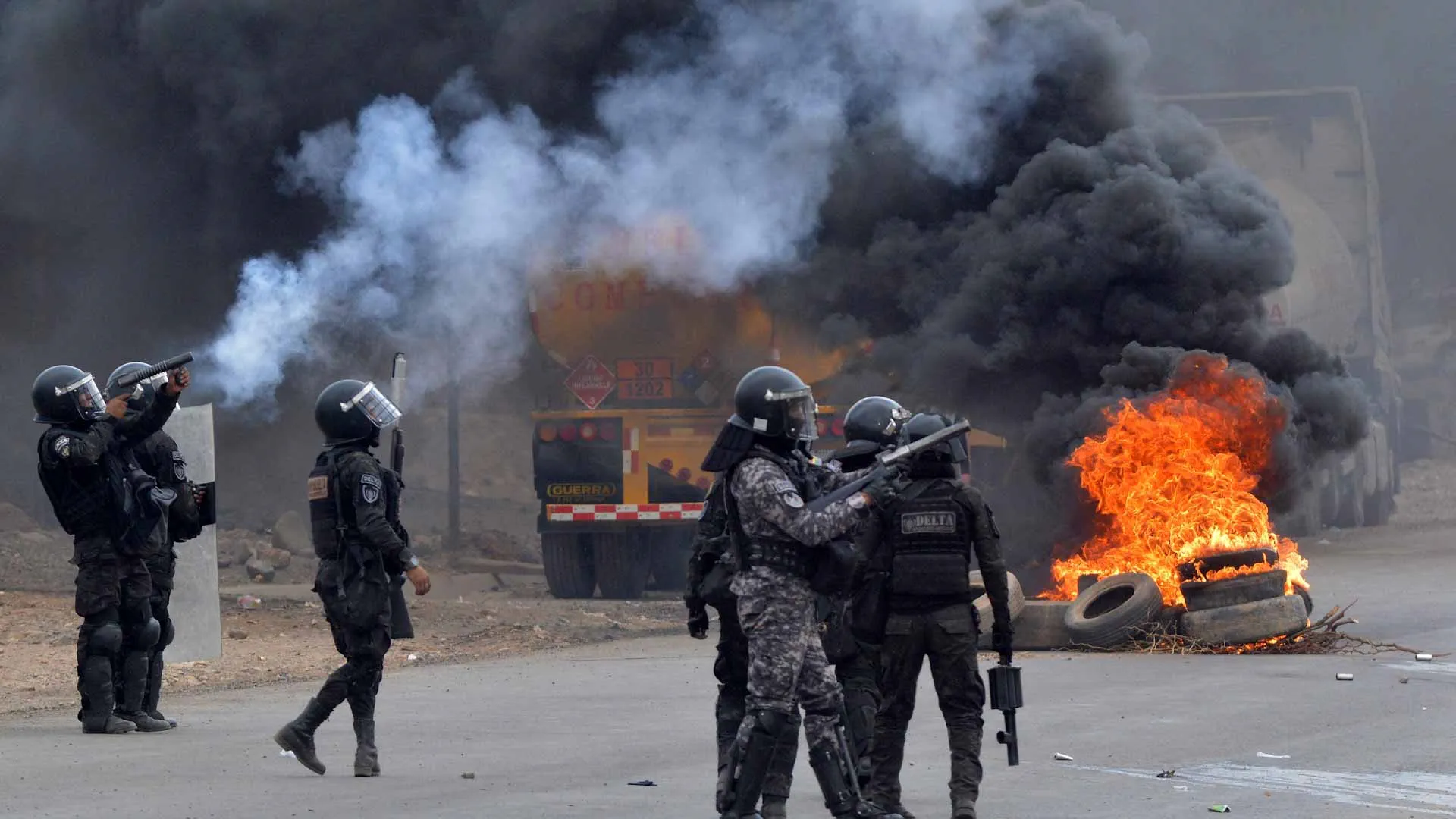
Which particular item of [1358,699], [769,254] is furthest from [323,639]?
[1358,699]

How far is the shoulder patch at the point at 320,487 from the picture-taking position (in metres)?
7.48

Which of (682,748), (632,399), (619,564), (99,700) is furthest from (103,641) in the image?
(619,564)

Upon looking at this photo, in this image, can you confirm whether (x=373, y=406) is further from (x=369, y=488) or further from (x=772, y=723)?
(x=772, y=723)

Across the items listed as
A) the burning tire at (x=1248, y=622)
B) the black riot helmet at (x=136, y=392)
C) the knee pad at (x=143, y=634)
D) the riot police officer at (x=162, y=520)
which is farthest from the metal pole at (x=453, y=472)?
the knee pad at (x=143, y=634)

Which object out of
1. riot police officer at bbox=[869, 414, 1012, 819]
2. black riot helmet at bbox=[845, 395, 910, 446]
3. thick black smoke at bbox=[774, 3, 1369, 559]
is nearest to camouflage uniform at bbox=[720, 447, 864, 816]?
riot police officer at bbox=[869, 414, 1012, 819]

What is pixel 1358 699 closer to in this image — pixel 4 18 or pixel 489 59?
pixel 489 59

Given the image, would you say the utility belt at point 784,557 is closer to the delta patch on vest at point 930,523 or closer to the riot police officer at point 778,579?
the riot police officer at point 778,579

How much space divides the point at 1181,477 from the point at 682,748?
5.73 meters

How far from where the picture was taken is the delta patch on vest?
6.60m

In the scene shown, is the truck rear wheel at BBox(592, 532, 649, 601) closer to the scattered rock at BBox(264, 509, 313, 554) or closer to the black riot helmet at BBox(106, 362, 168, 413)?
the scattered rock at BBox(264, 509, 313, 554)

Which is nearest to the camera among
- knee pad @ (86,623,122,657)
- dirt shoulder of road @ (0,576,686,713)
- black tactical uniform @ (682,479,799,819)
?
black tactical uniform @ (682,479,799,819)

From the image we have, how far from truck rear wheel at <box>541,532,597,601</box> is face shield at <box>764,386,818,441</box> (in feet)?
34.0

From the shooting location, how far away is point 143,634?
878 centimetres

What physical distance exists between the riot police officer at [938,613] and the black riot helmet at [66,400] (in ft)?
13.5
